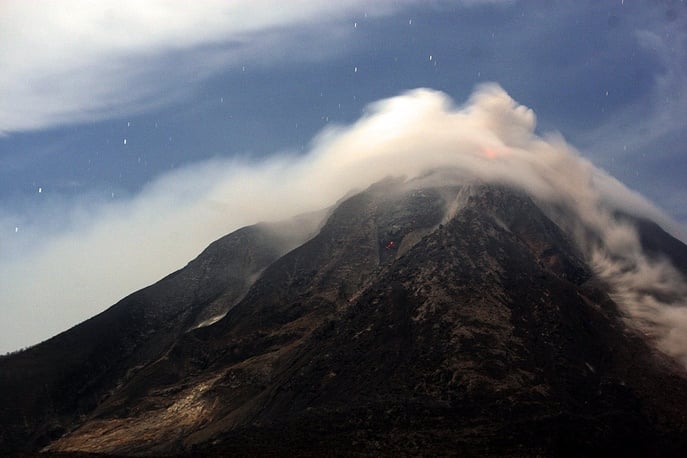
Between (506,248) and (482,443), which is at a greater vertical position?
(506,248)

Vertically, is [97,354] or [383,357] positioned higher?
[97,354]

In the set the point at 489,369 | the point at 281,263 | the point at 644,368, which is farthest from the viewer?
the point at 281,263

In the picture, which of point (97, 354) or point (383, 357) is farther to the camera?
point (97, 354)

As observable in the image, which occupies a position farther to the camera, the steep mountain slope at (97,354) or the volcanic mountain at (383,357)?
the steep mountain slope at (97,354)

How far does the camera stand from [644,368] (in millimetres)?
112938

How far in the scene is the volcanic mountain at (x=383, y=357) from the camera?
95.1 m

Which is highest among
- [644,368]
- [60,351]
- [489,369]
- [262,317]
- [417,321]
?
[60,351]

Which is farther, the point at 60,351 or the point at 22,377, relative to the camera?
the point at 60,351

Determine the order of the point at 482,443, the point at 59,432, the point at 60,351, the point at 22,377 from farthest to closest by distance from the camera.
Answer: the point at 60,351 < the point at 22,377 < the point at 59,432 < the point at 482,443

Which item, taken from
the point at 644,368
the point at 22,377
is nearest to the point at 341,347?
the point at 644,368

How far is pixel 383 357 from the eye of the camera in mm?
113062

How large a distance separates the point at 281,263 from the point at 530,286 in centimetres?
7314

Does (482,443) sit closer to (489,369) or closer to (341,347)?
(489,369)

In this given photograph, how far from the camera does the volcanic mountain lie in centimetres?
9506
